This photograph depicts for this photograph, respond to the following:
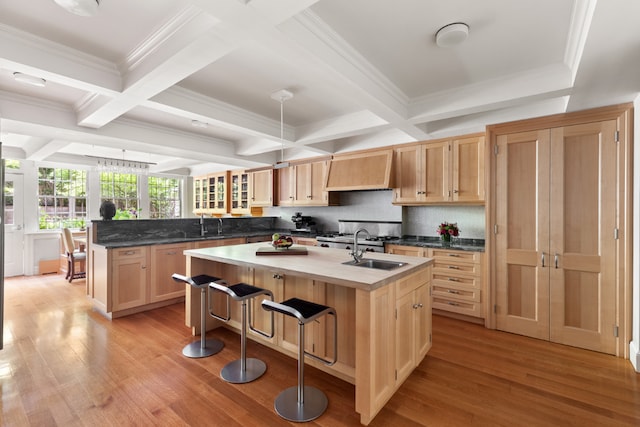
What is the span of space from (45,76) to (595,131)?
4778 millimetres

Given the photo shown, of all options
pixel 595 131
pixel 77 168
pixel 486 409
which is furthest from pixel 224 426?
pixel 77 168

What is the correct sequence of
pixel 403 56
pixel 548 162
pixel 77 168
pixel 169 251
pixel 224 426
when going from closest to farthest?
1. pixel 224 426
2. pixel 403 56
3. pixel 548 162
4. pixel 169 251
5. pixel 77 168

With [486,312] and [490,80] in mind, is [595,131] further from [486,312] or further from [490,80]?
[486,312]

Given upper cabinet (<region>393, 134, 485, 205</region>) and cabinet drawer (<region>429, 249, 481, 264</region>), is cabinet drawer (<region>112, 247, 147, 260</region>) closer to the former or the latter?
upper cabinet (<region>393, 134, 485, 205</region>)

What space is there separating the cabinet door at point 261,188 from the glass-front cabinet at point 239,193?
189 mm

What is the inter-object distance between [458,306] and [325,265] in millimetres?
2234

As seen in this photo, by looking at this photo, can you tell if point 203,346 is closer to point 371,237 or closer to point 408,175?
point 371,237

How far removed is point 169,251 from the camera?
161 inches

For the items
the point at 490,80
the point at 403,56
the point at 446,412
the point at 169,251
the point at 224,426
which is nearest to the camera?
the point at 224,426

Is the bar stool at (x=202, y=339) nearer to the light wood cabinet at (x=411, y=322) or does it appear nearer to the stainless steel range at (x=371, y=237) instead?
the light wood cabinet at (x=411, y=322)

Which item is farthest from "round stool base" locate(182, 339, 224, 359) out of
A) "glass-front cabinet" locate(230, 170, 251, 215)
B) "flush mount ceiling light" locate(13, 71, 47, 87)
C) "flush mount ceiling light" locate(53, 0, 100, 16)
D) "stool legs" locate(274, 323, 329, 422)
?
"glass-front cabinet" locate(230, 170, 251, 215)

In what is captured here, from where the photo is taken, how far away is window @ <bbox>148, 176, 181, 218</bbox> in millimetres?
8148

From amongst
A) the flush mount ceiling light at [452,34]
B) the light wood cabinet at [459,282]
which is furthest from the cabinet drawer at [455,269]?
the flush mount ceiling light at [452,34]

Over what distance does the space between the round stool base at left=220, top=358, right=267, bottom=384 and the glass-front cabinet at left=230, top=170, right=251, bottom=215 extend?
443cm
